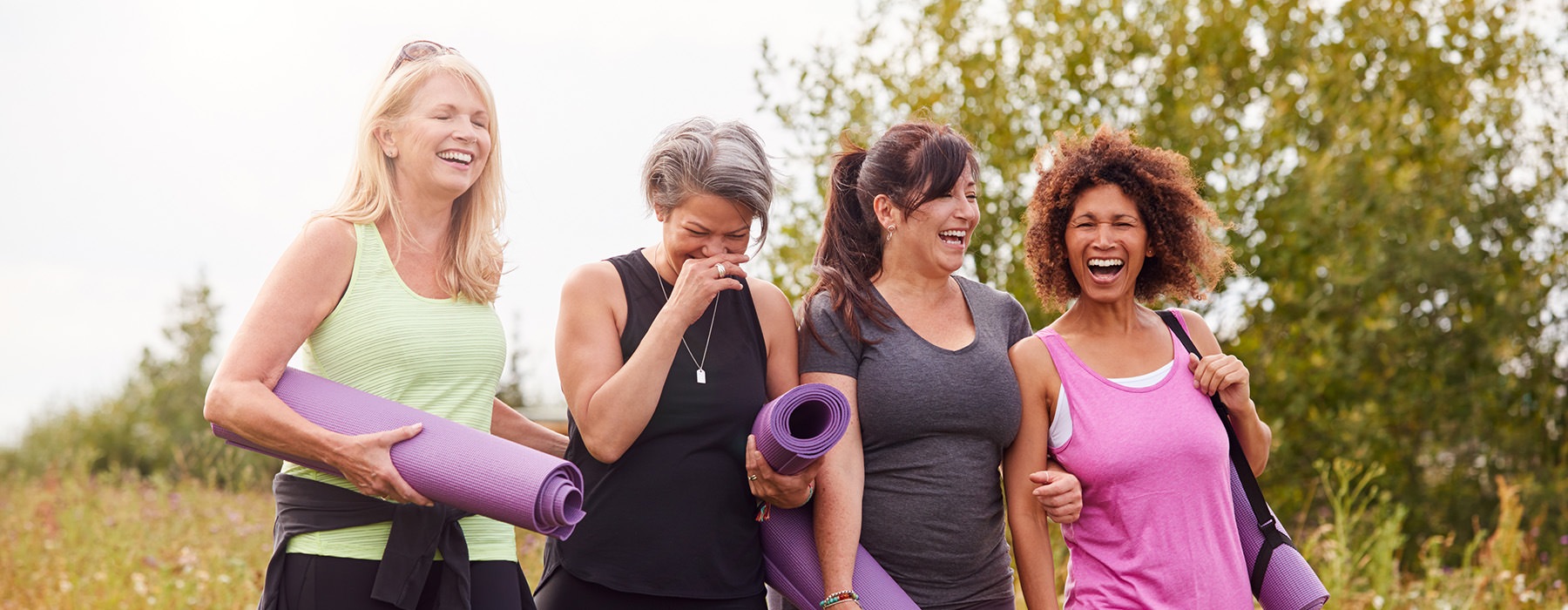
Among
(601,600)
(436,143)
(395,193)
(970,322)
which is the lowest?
(601,600)

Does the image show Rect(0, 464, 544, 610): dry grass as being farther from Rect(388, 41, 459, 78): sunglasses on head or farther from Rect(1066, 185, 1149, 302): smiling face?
Rect(1066, 185, 1149, 302): smiling face

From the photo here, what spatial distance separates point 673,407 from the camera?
8.22ft

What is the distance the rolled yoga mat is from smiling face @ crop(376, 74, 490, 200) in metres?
0.78

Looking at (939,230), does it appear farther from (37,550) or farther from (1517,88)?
(1517,88)

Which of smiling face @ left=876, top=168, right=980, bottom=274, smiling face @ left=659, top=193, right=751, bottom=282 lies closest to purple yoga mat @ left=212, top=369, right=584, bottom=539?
smiling face @ left=659, top=193, right=751, bottom=282

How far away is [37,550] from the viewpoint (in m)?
6.05

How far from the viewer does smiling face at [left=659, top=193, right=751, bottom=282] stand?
8.26 feet

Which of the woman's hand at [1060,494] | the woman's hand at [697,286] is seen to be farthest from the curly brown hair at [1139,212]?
the woman's hand at [697,286]

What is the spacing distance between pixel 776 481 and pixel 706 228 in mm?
541

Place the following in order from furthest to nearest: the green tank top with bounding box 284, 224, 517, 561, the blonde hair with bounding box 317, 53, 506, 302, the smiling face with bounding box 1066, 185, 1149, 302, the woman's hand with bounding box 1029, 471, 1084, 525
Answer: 1. the smiling face with bounding box 1066, 185, 1149, 302
2. the woman's hand with bounding box 1029, 471, 1084, 525
3. the blonde hair with bounding box 317, 53, 506, 302
4. the green tank top with bounding box 284, 224, 517, 561

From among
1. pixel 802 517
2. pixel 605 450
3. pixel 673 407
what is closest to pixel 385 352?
pixel 605 450

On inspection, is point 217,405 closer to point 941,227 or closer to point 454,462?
point 454,462

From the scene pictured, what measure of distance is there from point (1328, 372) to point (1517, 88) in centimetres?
321

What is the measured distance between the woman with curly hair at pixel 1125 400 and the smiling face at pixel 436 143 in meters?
1.30
